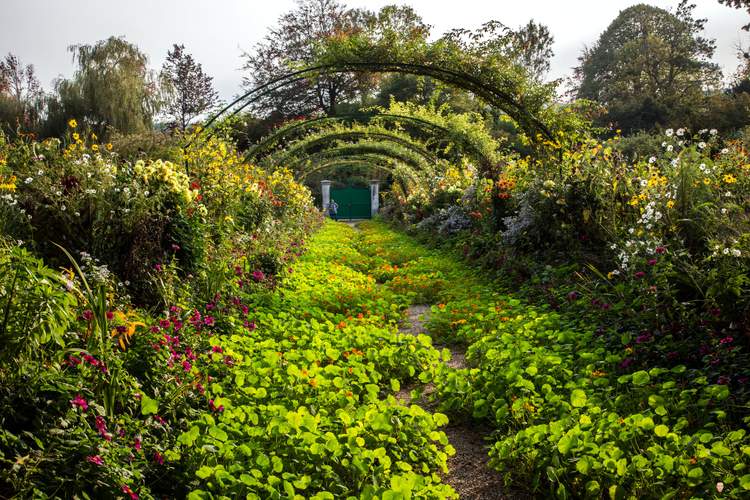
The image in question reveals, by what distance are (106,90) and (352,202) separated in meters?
17.2

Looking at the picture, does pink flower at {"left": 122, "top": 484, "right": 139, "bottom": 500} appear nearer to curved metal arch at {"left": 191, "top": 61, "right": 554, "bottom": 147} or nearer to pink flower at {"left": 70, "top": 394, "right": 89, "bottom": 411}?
pink flower at {"left": 70, "top": 394, "right": 89, "bottom": 411}

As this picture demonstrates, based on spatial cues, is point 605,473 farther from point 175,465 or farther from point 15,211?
point 15,211

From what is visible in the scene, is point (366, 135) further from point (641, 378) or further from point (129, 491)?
point (129, 491)

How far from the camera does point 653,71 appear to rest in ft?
111

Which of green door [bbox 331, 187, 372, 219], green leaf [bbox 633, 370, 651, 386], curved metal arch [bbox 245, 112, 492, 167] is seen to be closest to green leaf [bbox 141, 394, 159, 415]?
green leaf [bbox 633, 370, 651, 386]

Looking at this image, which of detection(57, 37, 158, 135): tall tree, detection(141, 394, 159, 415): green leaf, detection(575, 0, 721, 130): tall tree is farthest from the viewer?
detection(575, 0, 721, 130): tall tree

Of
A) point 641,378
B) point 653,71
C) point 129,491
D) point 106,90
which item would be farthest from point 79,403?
point 653,71

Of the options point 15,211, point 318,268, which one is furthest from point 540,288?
point 15,211

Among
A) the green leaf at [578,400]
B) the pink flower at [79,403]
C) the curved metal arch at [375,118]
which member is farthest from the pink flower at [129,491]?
the curved metal arch at [375,118]

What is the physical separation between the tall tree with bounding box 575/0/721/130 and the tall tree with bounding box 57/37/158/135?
84.1 feet

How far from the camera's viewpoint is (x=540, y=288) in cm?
632

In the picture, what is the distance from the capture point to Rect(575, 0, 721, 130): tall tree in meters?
30.3

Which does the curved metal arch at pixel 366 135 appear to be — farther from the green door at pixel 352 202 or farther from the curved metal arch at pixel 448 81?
the green door at pixel 352 202

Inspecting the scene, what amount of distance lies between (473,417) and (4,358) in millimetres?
2679
